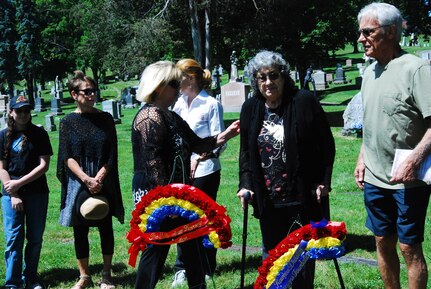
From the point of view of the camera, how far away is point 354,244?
7.11 m

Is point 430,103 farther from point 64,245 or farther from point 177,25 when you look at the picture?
point 177,25

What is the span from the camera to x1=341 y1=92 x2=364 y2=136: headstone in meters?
16.7

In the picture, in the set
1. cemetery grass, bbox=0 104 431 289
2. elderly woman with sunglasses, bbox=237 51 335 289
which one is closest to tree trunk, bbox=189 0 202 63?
cemetery grass, bbox=0 104 431 289

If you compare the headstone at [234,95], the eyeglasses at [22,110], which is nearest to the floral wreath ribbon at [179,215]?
the eyeglasses at [22,110]

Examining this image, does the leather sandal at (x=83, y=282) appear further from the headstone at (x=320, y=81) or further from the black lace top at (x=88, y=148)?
the headstone at (x=320, y=81)

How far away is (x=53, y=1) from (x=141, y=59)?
4983 cm

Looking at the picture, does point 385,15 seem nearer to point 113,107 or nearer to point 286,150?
point 286,150

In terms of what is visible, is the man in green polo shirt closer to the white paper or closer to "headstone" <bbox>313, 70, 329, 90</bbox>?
the white paper

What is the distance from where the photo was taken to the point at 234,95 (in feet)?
93.5

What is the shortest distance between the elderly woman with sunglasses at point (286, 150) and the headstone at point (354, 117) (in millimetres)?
12331

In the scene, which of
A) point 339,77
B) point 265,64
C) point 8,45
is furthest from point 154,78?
point 8,45

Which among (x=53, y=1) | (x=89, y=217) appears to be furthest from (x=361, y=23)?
(x=53, y=1)

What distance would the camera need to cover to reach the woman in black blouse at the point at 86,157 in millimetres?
5930

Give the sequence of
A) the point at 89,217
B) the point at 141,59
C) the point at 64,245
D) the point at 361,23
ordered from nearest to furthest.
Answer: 1. the point at 361,23
2. the point at 89,217
3. the point at 64,245
4. the point at 141,59
